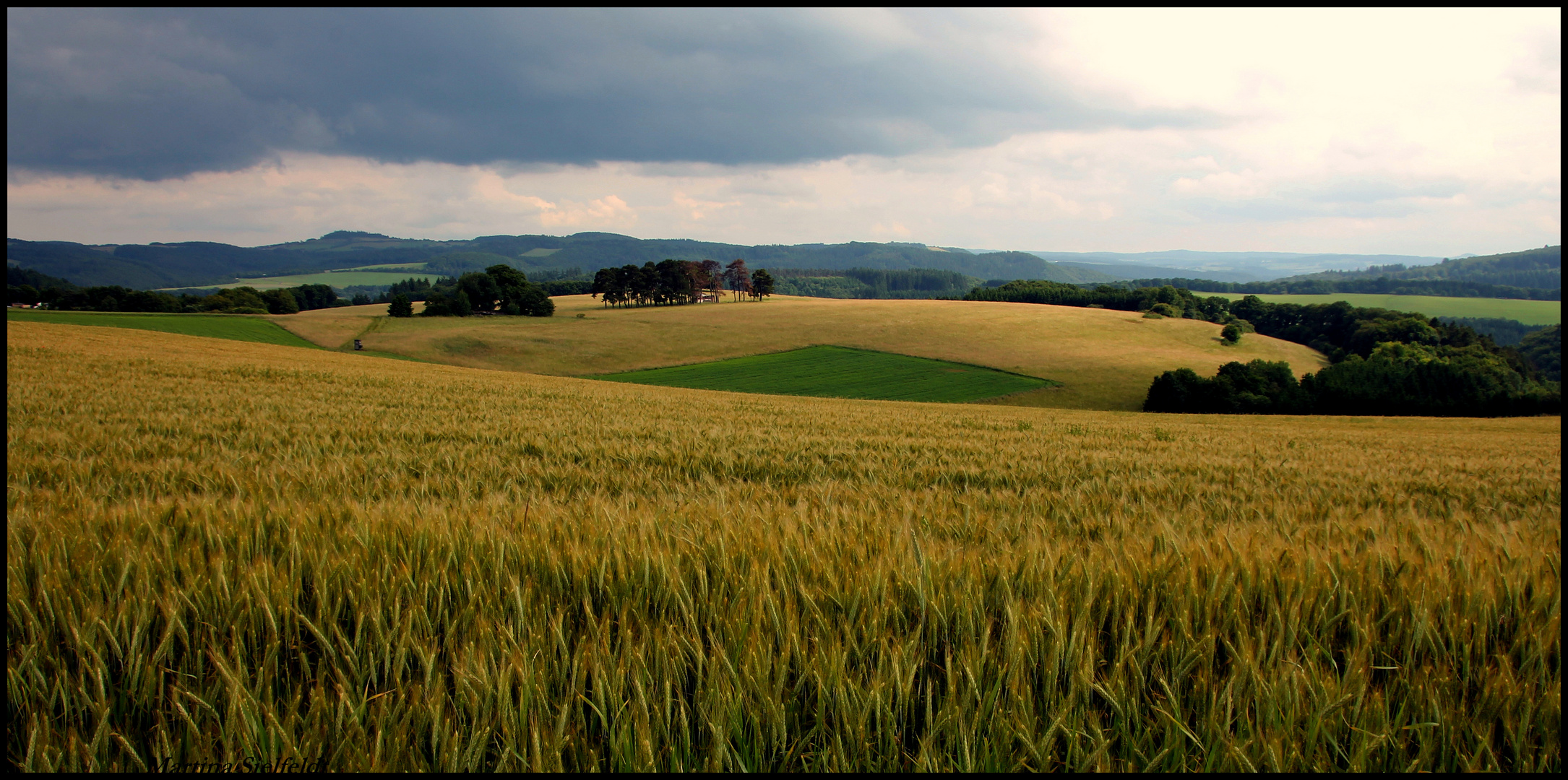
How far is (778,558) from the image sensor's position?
216 centimetres

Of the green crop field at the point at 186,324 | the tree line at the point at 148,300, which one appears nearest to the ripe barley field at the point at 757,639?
the green crop field at the point at 186,324

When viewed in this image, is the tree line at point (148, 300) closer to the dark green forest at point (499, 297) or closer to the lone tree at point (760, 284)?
the dark green forest at point (499, 297)

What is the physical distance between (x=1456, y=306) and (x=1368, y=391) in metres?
132

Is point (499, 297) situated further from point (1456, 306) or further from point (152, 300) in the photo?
point (1456, 306)

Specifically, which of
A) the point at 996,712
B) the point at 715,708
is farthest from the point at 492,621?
the point at 996,712

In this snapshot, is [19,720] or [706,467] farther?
[706,467]

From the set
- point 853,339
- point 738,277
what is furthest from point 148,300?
point 853,339

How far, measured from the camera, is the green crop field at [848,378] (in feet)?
159

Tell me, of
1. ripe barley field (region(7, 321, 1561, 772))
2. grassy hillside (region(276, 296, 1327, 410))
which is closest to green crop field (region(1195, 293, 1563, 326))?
grassy hillside (region(276, 296, 1327, 410))

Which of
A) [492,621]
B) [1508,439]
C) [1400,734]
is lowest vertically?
[1508,439]

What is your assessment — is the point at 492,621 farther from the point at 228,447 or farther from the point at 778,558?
the point at 228,447

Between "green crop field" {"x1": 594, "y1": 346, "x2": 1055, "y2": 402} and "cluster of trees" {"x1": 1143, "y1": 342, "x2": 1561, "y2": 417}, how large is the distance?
11656 mm

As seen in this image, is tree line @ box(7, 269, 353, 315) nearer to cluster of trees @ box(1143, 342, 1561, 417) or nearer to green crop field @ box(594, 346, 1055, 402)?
green crop field @ box(594, 346, 1055, 402)

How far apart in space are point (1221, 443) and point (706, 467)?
1072 centimetres
